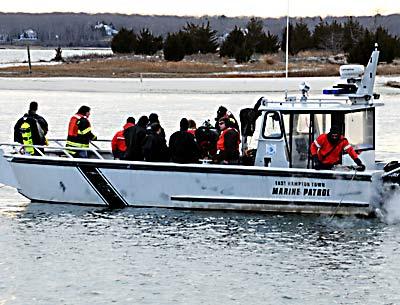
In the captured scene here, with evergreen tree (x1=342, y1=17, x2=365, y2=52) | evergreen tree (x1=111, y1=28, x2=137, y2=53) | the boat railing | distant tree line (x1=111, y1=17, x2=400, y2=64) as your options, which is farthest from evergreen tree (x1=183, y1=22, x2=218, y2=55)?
the boat railing

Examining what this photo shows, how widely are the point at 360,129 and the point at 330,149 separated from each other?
Result: 0.93 metres

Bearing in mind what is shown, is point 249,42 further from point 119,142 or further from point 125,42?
point 119,142

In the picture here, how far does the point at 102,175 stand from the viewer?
1469cm

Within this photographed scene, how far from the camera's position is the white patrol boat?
1385 cm

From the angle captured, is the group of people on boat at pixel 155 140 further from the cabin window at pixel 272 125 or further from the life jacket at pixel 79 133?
the cabin window at pixel 272 125

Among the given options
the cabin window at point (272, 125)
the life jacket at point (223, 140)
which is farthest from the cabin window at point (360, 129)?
the life jacket at point (223, 140)

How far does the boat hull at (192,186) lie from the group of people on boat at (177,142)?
276 mm

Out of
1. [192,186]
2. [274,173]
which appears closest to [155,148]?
[192,186]

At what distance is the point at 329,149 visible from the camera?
45.1 ft

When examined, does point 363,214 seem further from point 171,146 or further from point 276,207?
point 171,146

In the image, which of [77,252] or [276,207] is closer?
[77,252]

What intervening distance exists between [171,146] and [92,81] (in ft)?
119

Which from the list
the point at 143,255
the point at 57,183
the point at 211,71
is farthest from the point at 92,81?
the point at 143,255

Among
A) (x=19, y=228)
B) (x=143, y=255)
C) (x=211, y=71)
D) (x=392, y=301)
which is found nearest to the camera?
(x=392, y=301)
